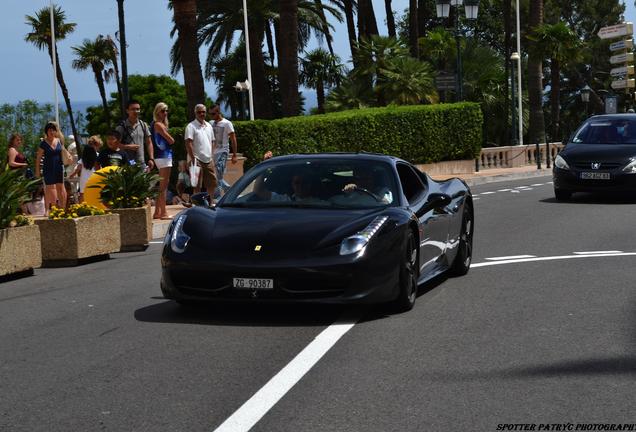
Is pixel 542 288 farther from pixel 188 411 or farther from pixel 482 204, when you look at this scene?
pixel 482 204

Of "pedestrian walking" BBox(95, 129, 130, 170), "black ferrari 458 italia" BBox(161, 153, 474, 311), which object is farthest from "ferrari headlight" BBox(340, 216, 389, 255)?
"pedestrian walking" BBox(95, 129, 130, 170)

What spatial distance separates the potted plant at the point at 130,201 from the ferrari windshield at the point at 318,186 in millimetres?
6004

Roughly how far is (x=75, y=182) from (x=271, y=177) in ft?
60.5

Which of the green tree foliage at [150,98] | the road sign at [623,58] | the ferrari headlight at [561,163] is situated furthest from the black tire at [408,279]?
the green tree foliage at [150,98]

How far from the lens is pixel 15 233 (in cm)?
1353

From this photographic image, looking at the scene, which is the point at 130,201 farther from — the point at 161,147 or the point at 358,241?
the point at 358,241

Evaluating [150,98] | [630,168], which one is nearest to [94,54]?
[150,98]

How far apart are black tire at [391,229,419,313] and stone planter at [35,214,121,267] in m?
5.91

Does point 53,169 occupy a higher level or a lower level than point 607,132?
lower

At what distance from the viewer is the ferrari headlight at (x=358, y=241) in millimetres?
9359

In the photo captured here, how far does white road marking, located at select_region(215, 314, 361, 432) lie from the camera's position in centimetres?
625

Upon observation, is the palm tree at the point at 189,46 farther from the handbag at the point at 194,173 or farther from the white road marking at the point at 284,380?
the white road marking at the point at 284,380

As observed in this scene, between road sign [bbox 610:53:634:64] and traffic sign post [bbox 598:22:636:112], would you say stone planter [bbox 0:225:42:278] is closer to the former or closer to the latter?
traffic sign post [bbox 598:22:636:112]

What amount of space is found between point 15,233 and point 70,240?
57.1 inches
